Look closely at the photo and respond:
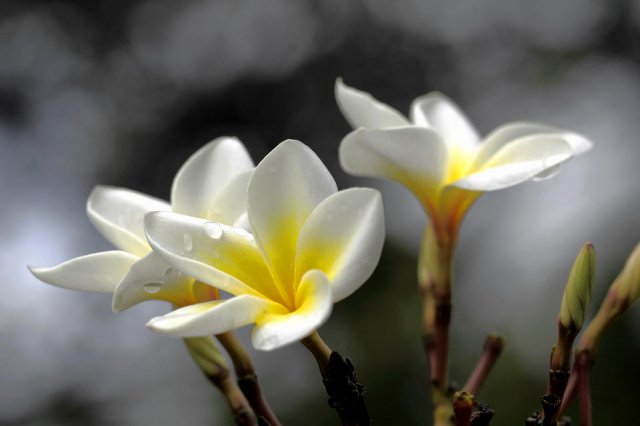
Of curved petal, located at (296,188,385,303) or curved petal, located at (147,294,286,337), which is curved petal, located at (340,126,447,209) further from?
curved petal, located at (147,294,286,337)

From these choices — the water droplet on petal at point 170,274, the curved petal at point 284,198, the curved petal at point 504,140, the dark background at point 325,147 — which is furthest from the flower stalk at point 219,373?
the dark background at point 325,147

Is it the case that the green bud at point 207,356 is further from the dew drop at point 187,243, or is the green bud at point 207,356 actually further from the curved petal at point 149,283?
the dew drop at point 187,243

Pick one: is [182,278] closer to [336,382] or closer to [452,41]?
[336,382]

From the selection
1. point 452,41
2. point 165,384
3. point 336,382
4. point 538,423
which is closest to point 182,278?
point 336,382

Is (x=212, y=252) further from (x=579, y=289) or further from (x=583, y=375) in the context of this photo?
(x=583, y=375)

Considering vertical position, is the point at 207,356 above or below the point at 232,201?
below

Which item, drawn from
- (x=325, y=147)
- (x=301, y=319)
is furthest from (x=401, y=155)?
(x=325, y=147)
